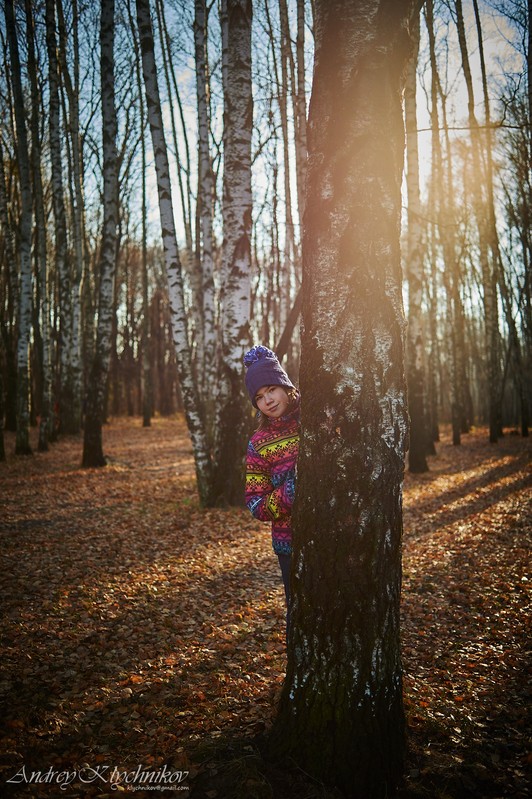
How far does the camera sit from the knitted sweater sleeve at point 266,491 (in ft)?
8.20

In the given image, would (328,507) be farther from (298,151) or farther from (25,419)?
(25,419)

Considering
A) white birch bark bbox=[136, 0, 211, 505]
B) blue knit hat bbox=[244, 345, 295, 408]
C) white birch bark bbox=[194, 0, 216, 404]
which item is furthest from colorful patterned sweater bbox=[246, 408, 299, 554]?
white birch bark bbox=[194, 0, 216, 404]

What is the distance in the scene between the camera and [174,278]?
24.7ft

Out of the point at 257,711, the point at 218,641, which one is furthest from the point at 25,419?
the point at 257,711

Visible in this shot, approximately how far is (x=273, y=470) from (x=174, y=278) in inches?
221

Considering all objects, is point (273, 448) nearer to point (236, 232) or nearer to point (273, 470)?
point (273, 470)

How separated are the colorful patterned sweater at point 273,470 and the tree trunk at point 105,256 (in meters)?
8.23

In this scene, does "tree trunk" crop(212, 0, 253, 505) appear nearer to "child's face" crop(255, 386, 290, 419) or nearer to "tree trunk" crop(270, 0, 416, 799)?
"child's face" crop(255, 386, 290, 419)

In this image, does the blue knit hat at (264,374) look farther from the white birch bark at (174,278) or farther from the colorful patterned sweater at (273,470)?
the white birch bark at (174,278)

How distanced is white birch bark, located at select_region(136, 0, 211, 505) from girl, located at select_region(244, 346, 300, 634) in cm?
475

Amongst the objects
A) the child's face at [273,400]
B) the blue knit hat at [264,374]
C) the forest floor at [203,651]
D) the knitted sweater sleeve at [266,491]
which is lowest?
the forest floor at [203,651]

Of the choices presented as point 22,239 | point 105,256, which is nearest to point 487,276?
point 105,256

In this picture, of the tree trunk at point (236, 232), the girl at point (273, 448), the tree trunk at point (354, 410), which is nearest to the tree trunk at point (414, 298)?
the tree trunk at point (236, 232)

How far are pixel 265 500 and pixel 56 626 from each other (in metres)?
2.43
